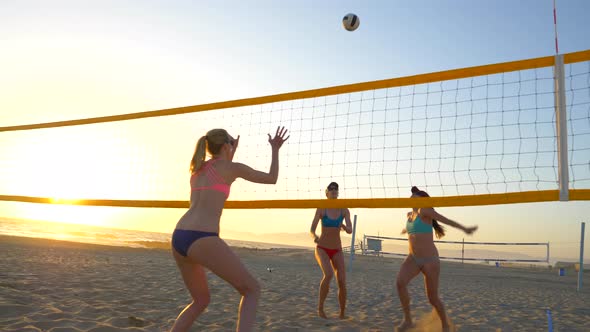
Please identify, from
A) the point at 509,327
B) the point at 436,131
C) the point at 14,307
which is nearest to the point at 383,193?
the point at 436,131

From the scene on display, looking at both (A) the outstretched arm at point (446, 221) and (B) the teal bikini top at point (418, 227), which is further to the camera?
(B) the teal bikini top at point (418, 227)

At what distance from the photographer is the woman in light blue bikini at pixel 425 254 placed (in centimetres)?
421

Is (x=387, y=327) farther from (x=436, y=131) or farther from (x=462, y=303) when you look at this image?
(x=462, y=303)

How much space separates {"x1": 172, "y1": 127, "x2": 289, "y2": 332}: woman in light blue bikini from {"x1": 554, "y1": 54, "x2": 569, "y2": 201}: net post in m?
2.04

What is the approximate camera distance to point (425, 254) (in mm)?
4270

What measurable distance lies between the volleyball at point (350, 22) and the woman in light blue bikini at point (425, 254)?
3.57 metres

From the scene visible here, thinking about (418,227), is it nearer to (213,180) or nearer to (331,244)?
(331,244)

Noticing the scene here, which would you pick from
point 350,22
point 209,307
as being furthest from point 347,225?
point 350,22

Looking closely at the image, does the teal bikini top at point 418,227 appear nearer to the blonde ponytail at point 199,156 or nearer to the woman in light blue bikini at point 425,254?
the woman in light blue bikini at point 425,254

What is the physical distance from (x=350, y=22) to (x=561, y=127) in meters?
4.39

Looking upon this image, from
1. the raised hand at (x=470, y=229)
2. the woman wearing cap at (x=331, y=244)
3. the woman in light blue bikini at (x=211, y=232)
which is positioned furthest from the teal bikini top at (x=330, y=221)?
the woman in light blue bikini at (x=211, y=232)

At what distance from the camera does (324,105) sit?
5316 millimetres

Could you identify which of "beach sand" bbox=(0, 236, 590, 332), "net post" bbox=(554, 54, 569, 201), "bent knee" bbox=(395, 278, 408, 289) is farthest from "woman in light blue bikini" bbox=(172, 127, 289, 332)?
"bent knee" bbox=(395, 278, 408, 289)

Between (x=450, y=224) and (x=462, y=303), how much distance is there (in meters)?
3.65
